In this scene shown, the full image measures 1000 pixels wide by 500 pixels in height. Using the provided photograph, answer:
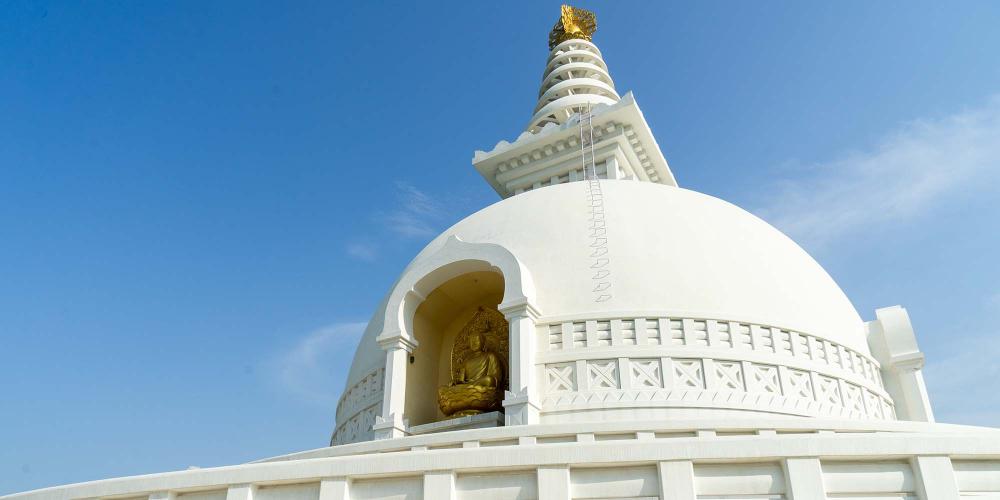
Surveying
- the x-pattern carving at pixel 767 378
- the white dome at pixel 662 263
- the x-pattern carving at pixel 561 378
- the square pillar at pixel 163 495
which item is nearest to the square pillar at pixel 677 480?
the square pillar at pixel 163 495

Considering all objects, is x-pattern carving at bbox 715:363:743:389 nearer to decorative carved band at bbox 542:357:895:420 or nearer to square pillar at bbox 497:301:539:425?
decorative carved band at bbox 542:357:895:420

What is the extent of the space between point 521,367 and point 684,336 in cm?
293

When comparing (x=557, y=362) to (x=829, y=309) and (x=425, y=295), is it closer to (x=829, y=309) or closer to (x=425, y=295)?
(x=425, y=295)

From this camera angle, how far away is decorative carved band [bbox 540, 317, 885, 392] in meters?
12.5

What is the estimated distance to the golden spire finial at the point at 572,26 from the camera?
33.7 m

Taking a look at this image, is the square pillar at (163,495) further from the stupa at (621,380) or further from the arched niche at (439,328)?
the arched niche at (439,328)

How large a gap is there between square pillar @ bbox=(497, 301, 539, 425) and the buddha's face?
1.64m

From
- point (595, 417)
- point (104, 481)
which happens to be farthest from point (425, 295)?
point (104, 481)

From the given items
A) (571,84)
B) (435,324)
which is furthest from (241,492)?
(571,84)

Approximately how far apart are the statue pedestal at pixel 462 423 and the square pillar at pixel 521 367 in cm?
73

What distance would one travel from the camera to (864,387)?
46.1 feet

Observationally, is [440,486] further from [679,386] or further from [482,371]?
[482,371]

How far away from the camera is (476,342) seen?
567 inches

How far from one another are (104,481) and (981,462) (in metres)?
8.36
